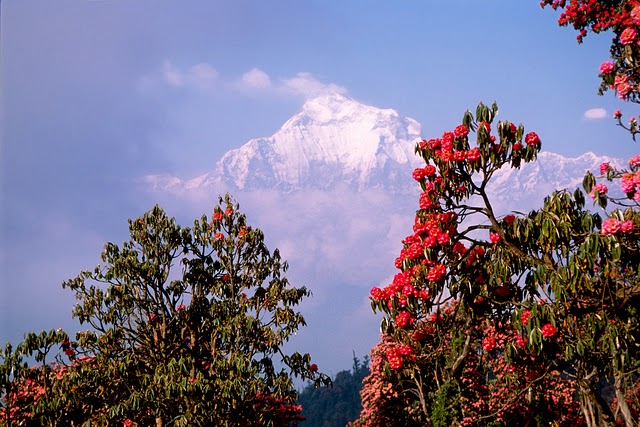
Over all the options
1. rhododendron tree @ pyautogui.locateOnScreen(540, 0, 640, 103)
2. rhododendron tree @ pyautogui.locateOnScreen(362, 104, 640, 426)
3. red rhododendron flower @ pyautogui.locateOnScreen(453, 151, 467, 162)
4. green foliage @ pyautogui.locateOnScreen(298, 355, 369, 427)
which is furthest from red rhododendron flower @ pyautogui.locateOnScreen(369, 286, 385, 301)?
green foliage @ pyautogui.locateOnScreen(298, 355, 369, 427)

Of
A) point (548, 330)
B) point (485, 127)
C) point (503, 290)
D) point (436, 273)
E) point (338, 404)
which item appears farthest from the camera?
point (338, 404)

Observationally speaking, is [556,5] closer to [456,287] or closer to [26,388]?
[456,287]

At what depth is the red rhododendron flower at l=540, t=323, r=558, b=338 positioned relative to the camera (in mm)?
6164

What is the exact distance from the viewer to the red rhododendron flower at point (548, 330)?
6164 mm

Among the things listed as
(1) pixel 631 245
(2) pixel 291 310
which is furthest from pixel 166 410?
(1) pixel 631 245

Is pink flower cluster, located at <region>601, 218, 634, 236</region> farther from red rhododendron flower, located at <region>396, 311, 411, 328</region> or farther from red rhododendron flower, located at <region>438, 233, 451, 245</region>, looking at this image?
red rhododendron flower, located at <region>396, 311, 411, 328</region>

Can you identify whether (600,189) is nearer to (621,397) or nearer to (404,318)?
(404,318)

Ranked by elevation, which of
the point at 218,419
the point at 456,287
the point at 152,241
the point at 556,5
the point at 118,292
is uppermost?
the point at 556,5

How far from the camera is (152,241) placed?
13.5 metres

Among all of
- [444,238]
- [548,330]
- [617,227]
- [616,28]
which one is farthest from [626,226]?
[616,28]

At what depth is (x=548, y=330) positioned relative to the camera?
20.3 feet

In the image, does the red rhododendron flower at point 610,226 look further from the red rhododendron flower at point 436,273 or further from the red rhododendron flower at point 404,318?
the red rhododendron flower at point 404,318

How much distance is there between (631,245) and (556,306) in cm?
112

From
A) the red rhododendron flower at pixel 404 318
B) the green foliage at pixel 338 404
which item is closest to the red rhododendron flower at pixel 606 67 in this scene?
the red rhododendron flower at pixel 404 318
